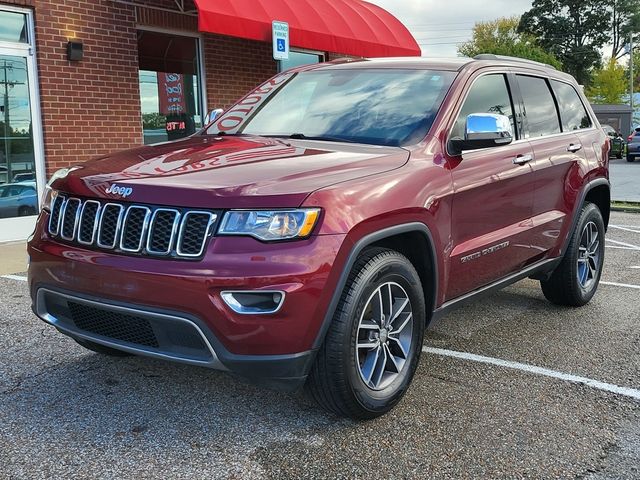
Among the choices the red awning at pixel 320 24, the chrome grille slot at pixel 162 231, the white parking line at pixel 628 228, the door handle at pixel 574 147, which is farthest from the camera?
the white parking line at pixel 628 228

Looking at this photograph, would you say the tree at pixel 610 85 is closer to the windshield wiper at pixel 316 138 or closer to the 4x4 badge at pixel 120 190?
the windshield wiper at pixel 316 138

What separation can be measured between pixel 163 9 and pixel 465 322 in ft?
22.8

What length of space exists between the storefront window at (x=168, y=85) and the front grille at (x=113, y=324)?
733cm

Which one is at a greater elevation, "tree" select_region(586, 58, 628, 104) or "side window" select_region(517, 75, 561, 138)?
"tree" select_region(586, 58, 628, 104)

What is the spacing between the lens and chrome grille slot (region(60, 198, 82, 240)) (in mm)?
3219

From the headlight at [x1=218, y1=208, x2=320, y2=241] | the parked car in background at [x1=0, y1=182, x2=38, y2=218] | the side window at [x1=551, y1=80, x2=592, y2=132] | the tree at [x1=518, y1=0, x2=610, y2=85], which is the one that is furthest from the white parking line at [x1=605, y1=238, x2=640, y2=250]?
the tree at [x1=518, y1=0, x2=610, y2=85]

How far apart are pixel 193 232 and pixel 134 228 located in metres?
0.30

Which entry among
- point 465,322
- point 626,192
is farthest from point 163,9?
point 626,192

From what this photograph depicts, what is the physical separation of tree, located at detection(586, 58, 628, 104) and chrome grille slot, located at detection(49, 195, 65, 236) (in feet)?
199

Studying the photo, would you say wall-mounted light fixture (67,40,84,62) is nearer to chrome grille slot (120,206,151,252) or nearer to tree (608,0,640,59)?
chrome grille slot (120,206,151,252)

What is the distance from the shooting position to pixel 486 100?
14.2ft

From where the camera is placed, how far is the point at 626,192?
1516cm

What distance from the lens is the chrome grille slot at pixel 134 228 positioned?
2.94 m

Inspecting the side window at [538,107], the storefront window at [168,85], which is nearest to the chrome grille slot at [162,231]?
the side window at [538,107]
